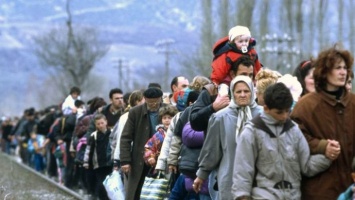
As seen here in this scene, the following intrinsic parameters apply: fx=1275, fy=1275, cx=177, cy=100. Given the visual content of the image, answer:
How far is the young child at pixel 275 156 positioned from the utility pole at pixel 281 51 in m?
40.1

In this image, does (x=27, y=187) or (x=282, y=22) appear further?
(x=282, y=22)

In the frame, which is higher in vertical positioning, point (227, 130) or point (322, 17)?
point (227, 130)

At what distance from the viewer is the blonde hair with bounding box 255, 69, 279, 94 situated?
1139 centimetres

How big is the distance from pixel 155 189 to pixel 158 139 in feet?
2.55

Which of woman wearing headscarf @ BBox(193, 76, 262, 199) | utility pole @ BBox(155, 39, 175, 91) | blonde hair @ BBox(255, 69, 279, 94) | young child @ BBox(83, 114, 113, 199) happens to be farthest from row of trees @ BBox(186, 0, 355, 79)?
woman wearing headscarf @ BBox(193, 76, 262, 199)

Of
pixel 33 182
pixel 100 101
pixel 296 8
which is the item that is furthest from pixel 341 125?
pixel 296 8

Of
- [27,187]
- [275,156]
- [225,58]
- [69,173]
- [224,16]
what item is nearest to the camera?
[275,156]

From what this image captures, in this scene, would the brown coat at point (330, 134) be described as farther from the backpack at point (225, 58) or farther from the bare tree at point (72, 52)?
the bare tree at point (72, 52)

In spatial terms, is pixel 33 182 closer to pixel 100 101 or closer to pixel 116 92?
pixel 100 101

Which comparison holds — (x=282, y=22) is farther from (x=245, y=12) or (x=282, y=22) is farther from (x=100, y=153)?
(x=100, y=153)

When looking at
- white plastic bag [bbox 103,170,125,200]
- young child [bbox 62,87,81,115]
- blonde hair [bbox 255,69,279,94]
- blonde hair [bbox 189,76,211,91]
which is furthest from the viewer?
young child [bbox 62,87,81,115]

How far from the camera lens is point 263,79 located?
1145 centimetres

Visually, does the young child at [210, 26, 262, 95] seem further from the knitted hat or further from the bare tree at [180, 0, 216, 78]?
the bare tree at [180, 0, 216, 78]

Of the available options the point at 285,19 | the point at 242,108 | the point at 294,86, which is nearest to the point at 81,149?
the point at 294,86
